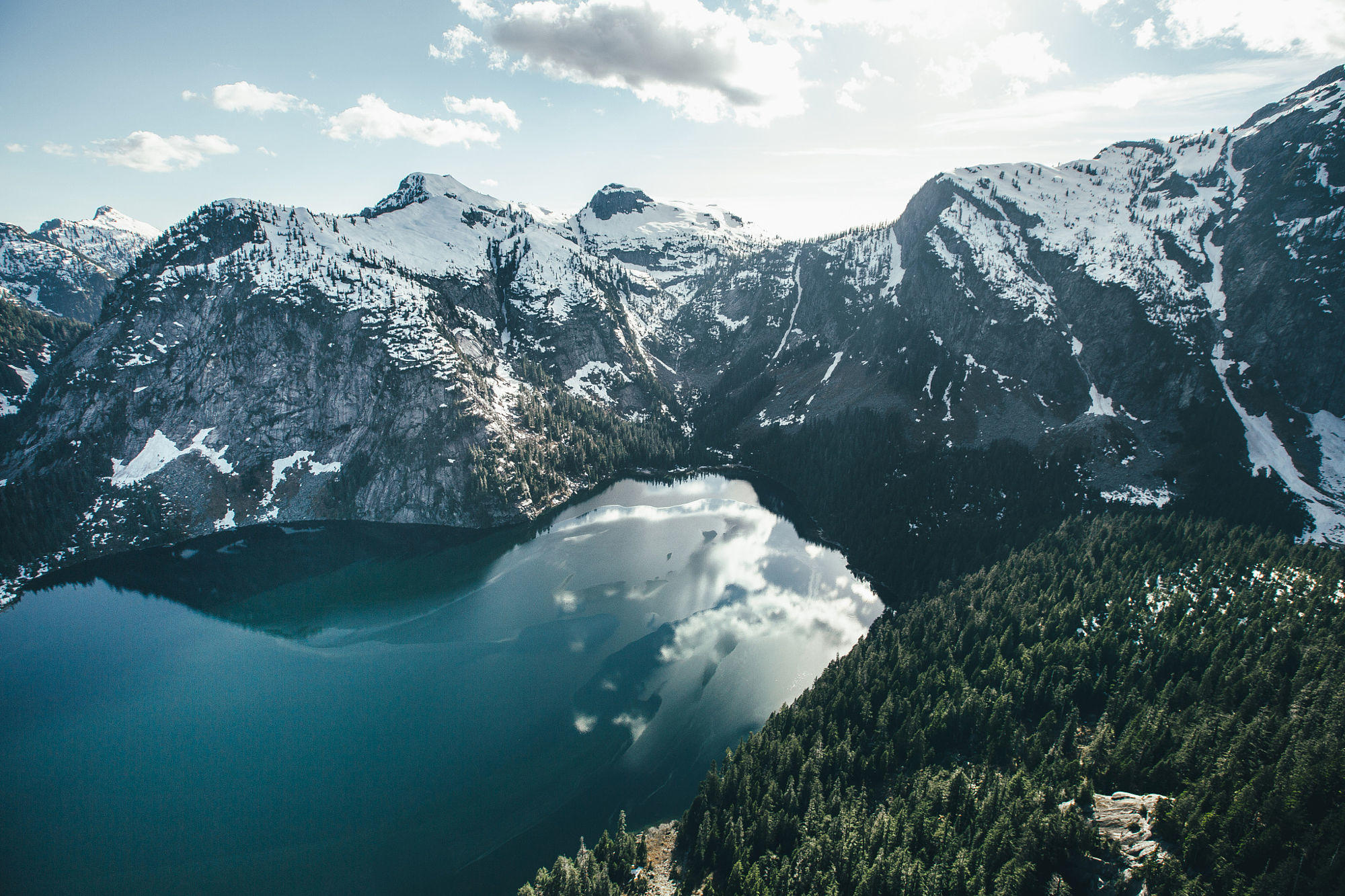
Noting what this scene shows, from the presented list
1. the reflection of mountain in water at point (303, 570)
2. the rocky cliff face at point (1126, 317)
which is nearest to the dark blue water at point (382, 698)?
the reflection of mountain in water at point (303, 570)

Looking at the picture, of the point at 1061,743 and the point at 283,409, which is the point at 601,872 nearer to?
the point at 1061,743

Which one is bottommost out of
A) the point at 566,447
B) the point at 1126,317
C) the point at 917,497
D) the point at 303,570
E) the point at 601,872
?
the point at 303,570

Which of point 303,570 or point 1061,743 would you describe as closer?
point 1061,743

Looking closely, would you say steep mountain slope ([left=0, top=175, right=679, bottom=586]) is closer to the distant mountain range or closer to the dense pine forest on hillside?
the distant mountain range

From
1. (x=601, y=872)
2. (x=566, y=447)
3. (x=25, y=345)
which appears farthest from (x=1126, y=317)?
(x=25, y=345)

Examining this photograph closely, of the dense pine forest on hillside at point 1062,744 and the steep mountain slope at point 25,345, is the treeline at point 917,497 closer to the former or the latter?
the dense pine forest on hillside at point 1062,744
